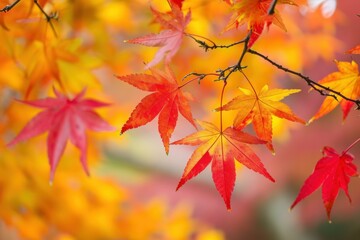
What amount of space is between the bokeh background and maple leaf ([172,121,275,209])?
159 millimetres

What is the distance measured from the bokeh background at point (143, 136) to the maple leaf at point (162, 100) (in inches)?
1.4

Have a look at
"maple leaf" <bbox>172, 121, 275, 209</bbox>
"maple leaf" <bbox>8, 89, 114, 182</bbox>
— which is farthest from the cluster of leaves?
"maple leaf" <bbox>8, 89, 114, 182</bbox>

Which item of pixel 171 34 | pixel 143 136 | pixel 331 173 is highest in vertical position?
pixel 171 34

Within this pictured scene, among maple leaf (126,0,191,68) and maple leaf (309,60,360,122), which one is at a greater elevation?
maple leaf (126,0,191,68)

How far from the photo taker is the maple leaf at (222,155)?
0.77m

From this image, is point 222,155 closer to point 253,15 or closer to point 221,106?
point 221,106

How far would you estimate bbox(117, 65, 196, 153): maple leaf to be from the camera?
78cm

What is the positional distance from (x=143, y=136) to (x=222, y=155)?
3.06 meters

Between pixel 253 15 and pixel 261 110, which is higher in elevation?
pixel 253 15

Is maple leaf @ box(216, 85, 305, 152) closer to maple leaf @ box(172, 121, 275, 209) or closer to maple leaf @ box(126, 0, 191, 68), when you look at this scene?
maple leaf @ box(172, 121, 275, 209)

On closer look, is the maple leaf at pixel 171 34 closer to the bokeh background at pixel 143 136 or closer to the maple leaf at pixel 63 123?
the bokeh background at pixel 143 136

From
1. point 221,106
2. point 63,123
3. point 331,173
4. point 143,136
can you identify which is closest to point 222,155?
point 221,106

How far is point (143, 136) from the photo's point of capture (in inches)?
151

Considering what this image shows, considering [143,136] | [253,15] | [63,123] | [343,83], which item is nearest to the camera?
[253,15]
